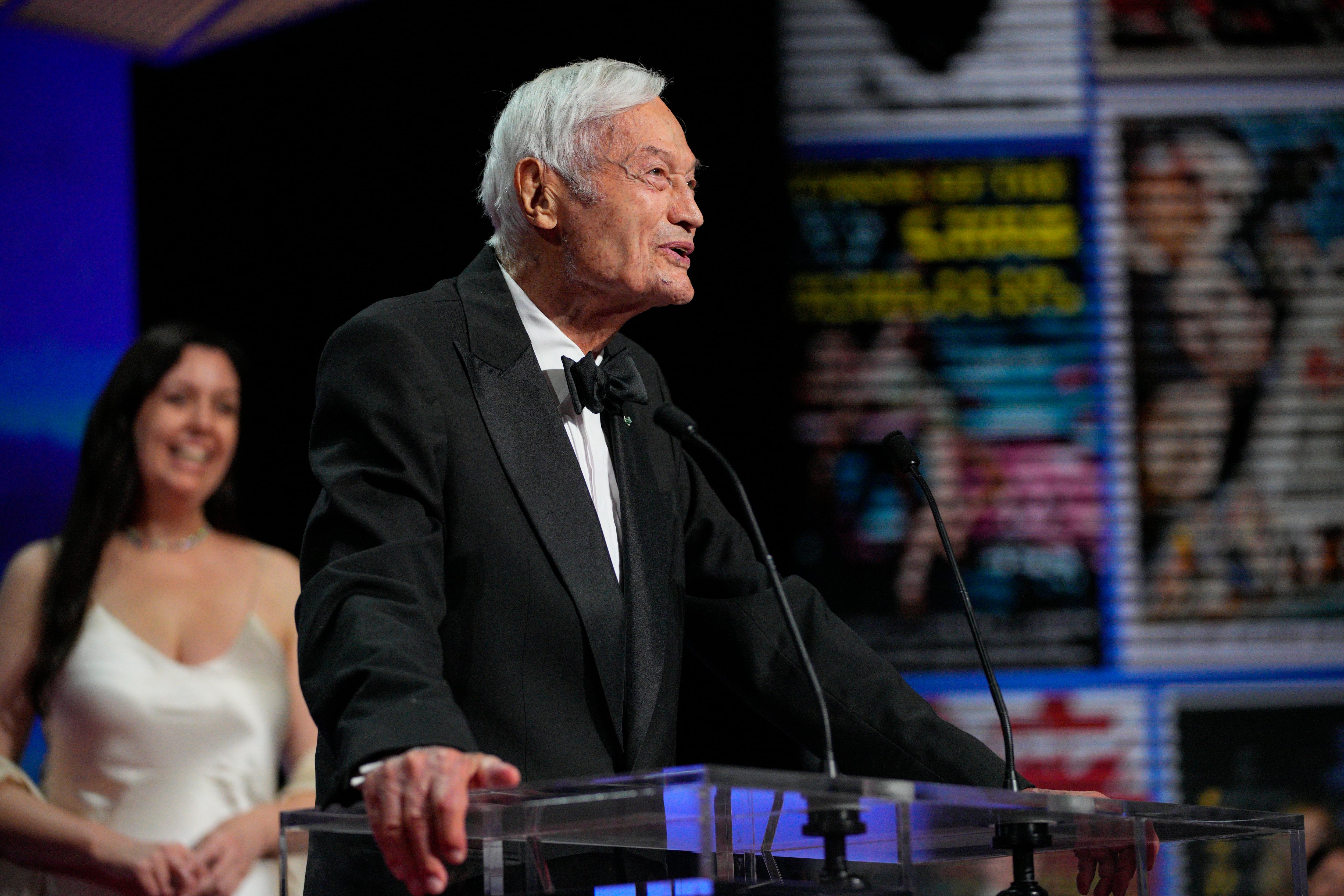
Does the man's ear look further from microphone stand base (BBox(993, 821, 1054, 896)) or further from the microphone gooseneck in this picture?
microphone stand base (BBox(993, 821, 1054, 896))

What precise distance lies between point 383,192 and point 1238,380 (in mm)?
2287

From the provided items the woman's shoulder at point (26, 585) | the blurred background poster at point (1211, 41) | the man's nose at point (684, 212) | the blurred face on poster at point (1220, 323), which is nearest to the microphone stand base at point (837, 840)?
the man's nose at point (684, 212)

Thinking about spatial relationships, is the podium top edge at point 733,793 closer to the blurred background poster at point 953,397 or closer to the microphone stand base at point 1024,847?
the microphone stand base at point 1024,847

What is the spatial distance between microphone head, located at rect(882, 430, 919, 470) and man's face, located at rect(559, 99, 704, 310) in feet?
1.15

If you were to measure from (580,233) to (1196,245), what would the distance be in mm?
2500

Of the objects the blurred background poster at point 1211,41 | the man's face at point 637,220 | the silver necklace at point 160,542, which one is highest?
the blurred background poster at point 1211,41

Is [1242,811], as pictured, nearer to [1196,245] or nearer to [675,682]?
[675,682]

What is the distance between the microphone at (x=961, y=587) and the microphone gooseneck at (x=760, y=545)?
22 centimetres

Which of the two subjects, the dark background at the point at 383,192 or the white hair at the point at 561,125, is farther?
the dark background at the point at 383,192

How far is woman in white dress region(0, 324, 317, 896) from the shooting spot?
9.91 feet

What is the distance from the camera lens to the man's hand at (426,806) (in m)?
1.21

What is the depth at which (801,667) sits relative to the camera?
6.72 feet

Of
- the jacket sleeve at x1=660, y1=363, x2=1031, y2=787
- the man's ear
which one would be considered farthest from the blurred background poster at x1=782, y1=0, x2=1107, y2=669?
the man's ear

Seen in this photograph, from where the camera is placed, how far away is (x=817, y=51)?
402 cm
